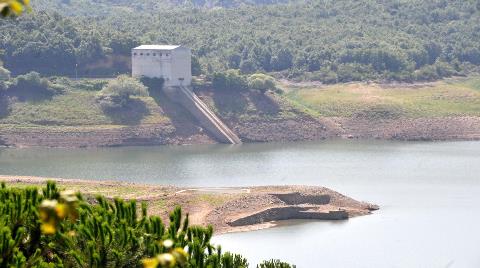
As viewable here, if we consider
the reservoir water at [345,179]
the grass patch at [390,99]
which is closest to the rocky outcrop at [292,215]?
the reservoir water at [345,179]

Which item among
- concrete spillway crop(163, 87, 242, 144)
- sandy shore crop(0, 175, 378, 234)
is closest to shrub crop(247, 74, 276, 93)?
concrete spillway crop(163, 87, 242, 144)

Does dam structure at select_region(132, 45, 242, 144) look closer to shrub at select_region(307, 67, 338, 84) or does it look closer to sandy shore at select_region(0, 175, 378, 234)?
shrub at select_region(307, 67, 338, 84)

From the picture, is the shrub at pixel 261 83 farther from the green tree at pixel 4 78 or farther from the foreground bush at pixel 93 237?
the foreground bush at pixel 93 237

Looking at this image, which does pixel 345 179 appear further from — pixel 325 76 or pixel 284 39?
pixel 284 39

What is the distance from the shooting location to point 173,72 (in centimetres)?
8444

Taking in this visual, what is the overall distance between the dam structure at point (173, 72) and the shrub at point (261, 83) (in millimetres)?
4703

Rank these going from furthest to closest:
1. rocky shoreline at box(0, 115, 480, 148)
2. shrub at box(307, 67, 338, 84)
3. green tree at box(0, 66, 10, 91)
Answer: shrub at box(307, 67, 338, 84)
green tree at box(0, 66, 10, 91)
rocky shoreline at box(0, 115, 480, 148)

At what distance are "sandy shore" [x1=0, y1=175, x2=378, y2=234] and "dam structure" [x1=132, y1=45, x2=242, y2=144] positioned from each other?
29.2 m

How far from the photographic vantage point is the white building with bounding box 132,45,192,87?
84125mm

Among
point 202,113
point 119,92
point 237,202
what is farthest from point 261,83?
point 237,202

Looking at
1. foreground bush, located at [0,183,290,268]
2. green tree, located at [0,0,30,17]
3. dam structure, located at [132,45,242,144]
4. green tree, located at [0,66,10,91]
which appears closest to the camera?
green tree, located at [0,0,30,17]

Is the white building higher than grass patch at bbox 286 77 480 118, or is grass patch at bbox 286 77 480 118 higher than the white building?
the white building

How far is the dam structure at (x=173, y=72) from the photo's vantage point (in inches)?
3275

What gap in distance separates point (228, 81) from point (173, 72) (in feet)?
16.5
